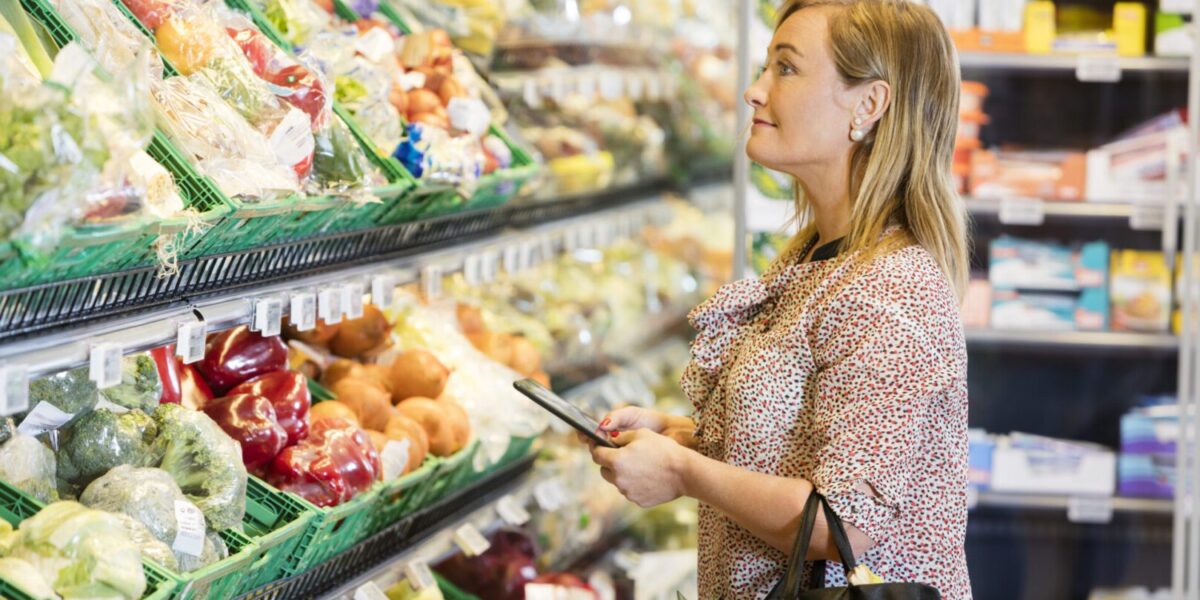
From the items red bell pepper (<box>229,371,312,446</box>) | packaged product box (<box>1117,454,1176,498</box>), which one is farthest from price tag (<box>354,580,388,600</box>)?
packaged product box (<box>1117,454,1176,498</box>)

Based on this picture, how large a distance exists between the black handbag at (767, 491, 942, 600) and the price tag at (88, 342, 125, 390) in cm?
88

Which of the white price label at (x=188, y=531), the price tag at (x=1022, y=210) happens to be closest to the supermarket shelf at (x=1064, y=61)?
the price tag at (x=1022, y=210)

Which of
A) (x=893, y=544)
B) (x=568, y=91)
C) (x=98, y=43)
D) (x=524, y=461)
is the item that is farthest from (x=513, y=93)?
(x=893, y=544)

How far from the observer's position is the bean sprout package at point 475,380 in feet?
9.64

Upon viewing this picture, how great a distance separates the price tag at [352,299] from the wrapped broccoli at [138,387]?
360mm

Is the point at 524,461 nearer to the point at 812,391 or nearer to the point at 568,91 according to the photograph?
the point at 568,91

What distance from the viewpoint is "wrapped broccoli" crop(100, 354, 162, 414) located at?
1.97 metres

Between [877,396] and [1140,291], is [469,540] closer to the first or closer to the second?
[877,396]

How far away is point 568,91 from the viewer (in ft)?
12.8

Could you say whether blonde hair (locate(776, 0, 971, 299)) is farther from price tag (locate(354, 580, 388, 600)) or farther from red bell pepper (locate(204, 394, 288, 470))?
price tag (locate(354, 580, 388, 600))

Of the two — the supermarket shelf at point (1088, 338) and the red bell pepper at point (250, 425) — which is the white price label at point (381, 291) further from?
the supermarket shelf at point (1088, 338)

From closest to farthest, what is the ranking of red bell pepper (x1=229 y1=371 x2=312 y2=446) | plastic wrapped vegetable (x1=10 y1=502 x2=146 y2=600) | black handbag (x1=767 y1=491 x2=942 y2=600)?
plastic wrapped vegetable (x1=10 y1=502 x2=146 y2=600) < black handbag (x1=767 y1=491 x2=942 y2=600) < red bell pepper (x1=229 y1=371 x2=312 y2=446)

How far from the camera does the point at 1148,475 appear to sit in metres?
4.29

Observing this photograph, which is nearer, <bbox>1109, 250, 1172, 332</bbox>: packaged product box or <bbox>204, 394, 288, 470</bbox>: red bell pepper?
<bbox>204, 394, 288, 470</bbox>: red bell pepper
